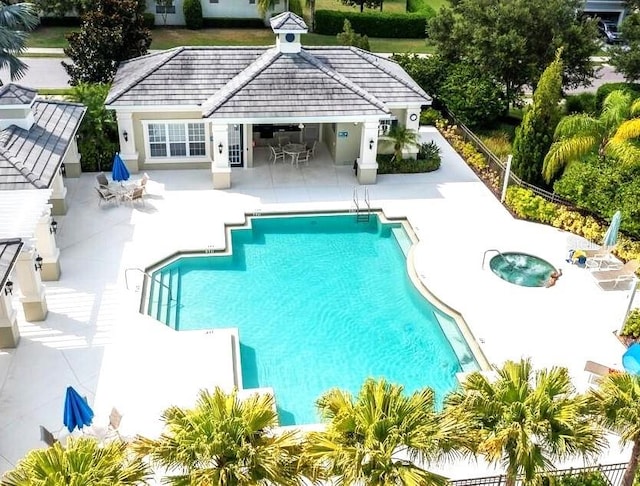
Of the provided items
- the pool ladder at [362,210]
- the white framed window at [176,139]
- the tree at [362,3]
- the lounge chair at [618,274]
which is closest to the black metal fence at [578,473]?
the lounge chair at [618,274]

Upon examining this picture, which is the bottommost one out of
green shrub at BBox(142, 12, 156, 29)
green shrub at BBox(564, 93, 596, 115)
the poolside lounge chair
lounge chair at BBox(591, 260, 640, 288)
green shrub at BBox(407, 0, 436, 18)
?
lounge chair at BBox(591, 260, 640, 288)

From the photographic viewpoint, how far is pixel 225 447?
10680 mm

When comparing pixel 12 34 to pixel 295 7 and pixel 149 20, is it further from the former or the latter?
pixel 295 7

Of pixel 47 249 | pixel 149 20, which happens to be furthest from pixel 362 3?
pixel 47 249

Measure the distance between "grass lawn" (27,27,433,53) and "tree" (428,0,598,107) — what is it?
14.7 metres

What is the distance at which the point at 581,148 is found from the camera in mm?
25828

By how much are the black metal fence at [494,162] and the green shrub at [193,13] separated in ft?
75.2

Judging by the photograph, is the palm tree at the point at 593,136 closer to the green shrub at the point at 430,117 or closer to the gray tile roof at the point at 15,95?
the green shrub at the point at 430,117

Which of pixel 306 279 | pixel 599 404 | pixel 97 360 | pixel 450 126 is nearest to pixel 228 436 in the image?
pixel 599 404

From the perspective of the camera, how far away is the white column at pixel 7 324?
59.9 feet

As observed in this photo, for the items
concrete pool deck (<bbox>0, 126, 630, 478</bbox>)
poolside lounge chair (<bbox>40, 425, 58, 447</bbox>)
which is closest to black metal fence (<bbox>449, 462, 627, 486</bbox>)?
concrete pool deck (<bbox>0, 126, 630, 478</bbox>)

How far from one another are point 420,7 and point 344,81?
3097 centimetres

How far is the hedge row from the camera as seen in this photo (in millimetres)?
51000

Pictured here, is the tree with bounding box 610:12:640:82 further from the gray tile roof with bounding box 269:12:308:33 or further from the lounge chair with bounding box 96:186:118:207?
the lounge chair with bounding box 96:186:118:207
